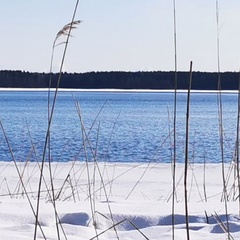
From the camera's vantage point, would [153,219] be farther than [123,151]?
No

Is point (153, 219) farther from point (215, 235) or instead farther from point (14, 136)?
point (14, 136)

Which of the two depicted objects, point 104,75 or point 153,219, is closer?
point 153,219

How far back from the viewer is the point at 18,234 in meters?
2.00

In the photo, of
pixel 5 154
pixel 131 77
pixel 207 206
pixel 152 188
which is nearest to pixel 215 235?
pixel 207 206

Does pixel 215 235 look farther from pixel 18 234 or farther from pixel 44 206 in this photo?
pixel 44 206

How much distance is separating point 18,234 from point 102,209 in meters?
0.63

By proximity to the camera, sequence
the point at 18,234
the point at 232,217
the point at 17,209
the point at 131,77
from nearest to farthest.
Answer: the point at 18,234 → the point at 232,217 → the point at 17,209 → the point at 131,77

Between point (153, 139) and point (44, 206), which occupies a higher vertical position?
point (44, 206)

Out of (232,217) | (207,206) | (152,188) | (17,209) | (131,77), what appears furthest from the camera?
(131,77)

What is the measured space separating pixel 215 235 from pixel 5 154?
8.08 m

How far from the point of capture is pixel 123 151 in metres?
11.1

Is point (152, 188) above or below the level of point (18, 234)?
below

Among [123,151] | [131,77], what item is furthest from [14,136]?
[131,77]

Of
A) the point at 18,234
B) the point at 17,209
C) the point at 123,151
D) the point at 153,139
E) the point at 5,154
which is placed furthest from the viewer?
the point at 153,139
